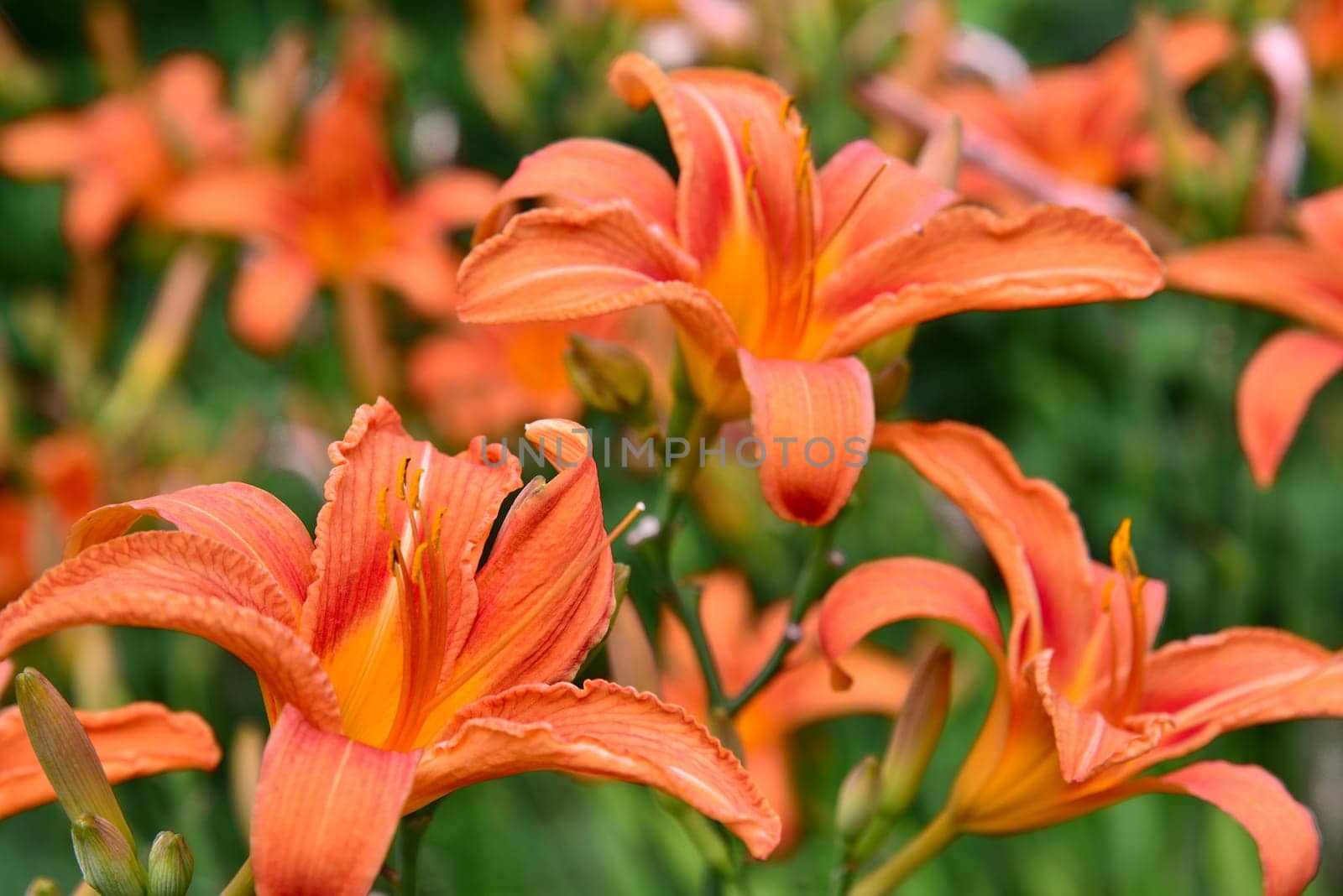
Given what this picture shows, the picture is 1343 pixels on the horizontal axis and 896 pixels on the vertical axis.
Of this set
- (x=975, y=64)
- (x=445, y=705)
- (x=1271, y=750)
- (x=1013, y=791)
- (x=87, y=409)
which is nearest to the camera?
(x=445, y=705)

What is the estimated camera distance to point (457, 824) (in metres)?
1.63

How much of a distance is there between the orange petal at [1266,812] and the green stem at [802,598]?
24 centimetres

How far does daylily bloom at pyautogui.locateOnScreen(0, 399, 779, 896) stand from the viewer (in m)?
0.55

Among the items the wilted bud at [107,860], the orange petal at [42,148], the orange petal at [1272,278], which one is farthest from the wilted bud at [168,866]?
the orange petal at [42,148]

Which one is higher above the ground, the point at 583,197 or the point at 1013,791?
the point at 583,197

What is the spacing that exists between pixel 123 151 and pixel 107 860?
1.40 meters

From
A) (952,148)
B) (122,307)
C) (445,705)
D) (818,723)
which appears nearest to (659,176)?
(952,148)

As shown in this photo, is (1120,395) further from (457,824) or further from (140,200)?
(140,200)

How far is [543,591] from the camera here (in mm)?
679

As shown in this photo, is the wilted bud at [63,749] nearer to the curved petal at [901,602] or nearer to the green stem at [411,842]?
the green stem at [411,842]

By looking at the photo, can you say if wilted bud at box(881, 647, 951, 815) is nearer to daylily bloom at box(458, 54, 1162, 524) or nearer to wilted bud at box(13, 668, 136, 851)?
daylily bloom at box(458, 54, 1162, 524)

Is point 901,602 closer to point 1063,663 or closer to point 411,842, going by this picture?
point 1063,663

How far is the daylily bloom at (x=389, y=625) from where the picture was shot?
547mm

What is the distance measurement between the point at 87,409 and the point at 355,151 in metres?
0.50
